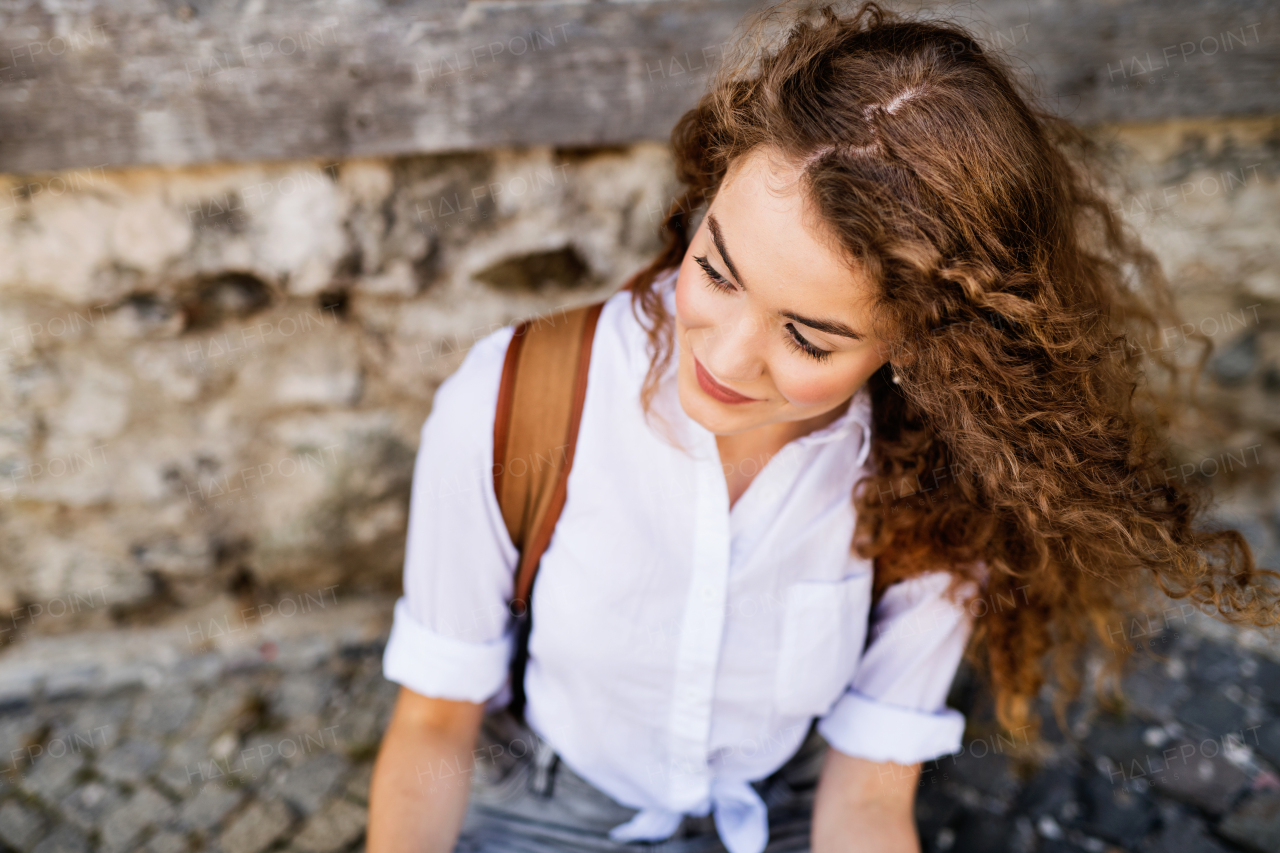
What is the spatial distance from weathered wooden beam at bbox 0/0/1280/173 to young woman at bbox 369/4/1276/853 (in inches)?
19.9

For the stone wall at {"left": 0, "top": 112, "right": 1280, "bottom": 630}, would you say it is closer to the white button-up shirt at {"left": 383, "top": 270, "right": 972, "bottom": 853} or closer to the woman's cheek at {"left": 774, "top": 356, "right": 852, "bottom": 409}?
the white button-up shirt at {"left": 383, "top": 270, "right": 972, "bottom": 853}

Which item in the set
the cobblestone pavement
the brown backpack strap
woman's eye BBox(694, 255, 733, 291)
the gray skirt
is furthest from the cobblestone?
woman's eye BBox(694, 255, 733, 291)

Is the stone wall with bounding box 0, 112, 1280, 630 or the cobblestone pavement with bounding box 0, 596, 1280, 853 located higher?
the stone wall with bounding box 0, 112, 1280, 630

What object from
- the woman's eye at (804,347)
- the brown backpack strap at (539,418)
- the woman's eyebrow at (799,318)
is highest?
the woman's eyebrow at (799,318)

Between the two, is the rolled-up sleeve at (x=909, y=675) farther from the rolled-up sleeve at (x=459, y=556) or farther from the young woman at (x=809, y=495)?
the rolled-up sleeve at (x=459, y=556)

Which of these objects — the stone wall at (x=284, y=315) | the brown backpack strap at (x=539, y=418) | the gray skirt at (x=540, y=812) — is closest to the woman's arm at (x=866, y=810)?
the gray skirt at (x=540, y=812)

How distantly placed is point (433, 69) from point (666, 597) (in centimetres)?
134

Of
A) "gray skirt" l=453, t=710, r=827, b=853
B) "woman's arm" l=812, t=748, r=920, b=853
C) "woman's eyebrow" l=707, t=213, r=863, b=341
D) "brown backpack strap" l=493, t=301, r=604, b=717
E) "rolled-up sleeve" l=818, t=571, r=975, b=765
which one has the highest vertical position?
"woman's eyebrow" l=707, t=213, r=863, b=341

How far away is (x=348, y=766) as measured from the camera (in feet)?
7.64

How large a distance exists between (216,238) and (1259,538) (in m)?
3.41

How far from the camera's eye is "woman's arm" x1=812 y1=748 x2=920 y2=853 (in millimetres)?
1567

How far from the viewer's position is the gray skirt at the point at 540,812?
5.46 ft

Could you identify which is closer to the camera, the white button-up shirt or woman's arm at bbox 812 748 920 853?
the white button-up shirt

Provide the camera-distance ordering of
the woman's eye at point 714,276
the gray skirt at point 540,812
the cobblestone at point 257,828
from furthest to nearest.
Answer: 1. the cobblestone at point 257,828
2. the gray skirt at point 540,812
3. the woman's eye at point 714,276
